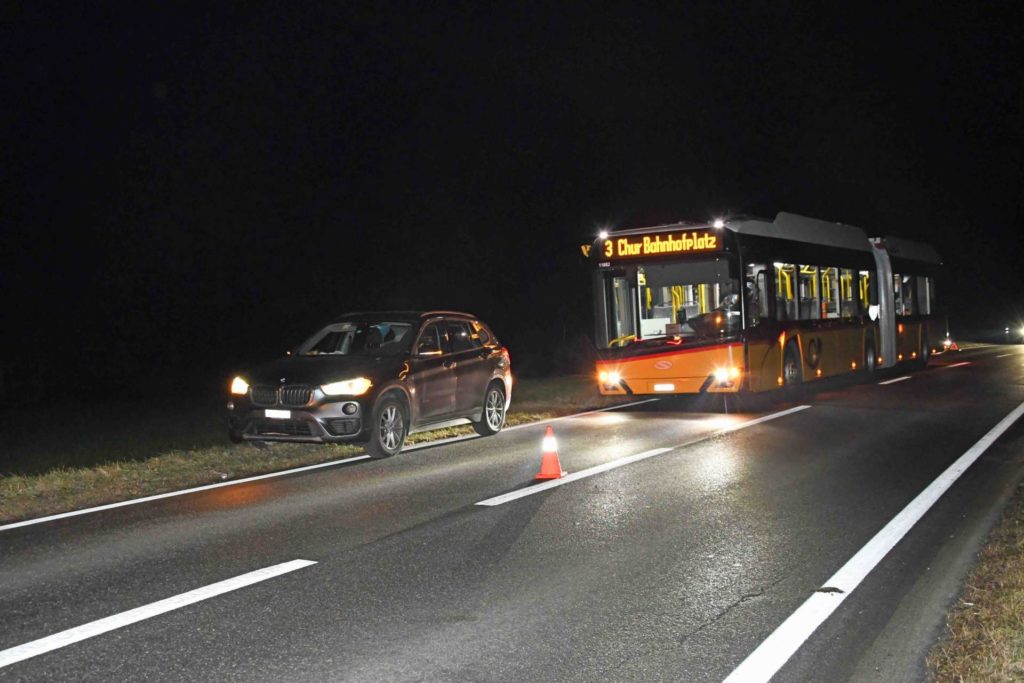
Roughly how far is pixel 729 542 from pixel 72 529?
17.0ft

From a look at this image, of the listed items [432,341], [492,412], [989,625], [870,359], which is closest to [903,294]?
[870,359]

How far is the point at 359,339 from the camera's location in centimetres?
1357

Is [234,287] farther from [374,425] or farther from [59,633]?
[59,633]

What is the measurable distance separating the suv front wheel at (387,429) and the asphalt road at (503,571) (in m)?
0.30

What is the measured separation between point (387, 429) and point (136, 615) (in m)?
6.82

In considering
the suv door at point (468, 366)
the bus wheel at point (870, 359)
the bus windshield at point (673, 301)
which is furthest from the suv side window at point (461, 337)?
the bus wheel at point (870, 359)

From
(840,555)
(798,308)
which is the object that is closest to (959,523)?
(840,555)

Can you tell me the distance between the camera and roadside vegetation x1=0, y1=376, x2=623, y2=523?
1020 centimetres

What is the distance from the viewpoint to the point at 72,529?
8289 millimetres

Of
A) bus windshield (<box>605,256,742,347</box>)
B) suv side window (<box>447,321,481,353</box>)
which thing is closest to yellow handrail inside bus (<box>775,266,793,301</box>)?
bus windshield (<box>605,256,742,347</box>)

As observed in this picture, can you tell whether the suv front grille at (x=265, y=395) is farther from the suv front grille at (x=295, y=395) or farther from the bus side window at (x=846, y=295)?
the bus side window at (x=846, y=295)

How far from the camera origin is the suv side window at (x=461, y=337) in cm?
1427

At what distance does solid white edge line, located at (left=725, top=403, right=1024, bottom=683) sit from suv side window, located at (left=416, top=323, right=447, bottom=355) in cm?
641

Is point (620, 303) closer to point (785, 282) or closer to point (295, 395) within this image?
point (785, 282)
